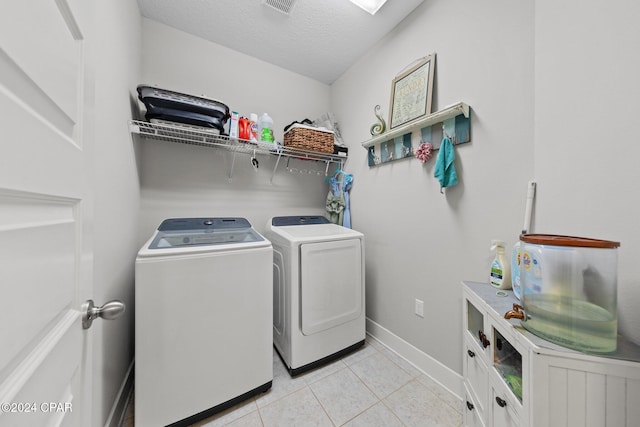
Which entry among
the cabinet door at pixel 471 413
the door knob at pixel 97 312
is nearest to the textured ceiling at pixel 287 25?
the door knob at pixel 97 312

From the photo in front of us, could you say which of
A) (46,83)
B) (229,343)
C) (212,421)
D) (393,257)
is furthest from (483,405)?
(46,83)

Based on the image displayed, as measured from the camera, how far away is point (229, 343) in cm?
128

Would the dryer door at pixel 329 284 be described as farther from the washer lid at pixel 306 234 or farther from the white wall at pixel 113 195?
the white wall at pixel 113 195

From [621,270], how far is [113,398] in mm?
2312

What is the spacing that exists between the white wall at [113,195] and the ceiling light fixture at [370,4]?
4.81ft

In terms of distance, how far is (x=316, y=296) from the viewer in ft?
5.32

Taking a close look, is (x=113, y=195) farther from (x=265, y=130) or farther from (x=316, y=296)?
(x=316, y=296)

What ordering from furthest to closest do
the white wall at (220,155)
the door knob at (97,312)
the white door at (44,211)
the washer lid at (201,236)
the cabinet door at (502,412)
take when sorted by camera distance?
the white wall at (220,155) < the washer lid at (201,236) < the cabinet door at (502,412) < the door knob at (97,312) < the white door at (44,211)

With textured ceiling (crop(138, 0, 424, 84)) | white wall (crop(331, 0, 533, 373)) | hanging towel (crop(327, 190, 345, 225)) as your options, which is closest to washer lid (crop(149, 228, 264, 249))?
hanging towel (crop(327, 190, 345, 225))

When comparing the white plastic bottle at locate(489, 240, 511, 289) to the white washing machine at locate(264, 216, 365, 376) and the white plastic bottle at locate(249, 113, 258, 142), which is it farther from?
the white plastic bottle at locate(249, 113, 258, 142)

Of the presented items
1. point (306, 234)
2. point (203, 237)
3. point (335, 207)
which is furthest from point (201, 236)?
point (335, 207)

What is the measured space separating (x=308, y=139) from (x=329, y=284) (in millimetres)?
1281

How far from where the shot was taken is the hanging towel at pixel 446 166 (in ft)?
4.52

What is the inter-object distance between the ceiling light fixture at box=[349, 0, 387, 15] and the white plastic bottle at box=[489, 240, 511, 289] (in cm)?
177
